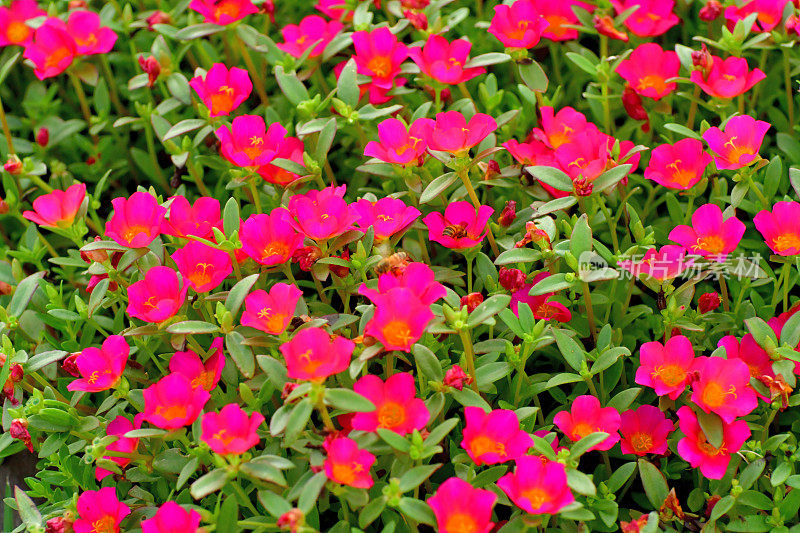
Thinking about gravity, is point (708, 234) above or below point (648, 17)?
below

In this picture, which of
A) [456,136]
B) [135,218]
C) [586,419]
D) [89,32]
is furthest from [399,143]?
[89,32]

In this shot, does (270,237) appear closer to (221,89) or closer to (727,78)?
(221,89)

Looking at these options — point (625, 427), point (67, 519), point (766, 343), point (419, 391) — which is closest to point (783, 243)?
point (766, 343)

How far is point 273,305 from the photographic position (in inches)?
57.5

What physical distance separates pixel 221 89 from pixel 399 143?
48 centimetres

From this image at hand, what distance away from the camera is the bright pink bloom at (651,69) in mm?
1912

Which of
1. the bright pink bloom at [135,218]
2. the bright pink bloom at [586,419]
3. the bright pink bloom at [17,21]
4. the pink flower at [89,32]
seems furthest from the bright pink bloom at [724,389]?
the bright pink bloom at [17,21]

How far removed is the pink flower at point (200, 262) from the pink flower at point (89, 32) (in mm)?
856

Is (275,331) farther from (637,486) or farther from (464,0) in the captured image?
(464,0)

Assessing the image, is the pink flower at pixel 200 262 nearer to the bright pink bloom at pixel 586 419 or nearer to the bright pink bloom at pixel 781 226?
the bright pink bloom at pixel 586 419

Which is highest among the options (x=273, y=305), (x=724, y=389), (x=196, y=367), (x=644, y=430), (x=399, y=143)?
(x=399, y=143)

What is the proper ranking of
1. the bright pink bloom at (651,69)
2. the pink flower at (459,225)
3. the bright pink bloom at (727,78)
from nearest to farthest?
the pink flower at (459,225), the bright pink bloom at (727,78), the bright pink bloom at (651,69)

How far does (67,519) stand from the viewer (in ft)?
4.64

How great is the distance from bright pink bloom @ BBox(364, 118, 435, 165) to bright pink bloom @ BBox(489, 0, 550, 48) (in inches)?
14.2
